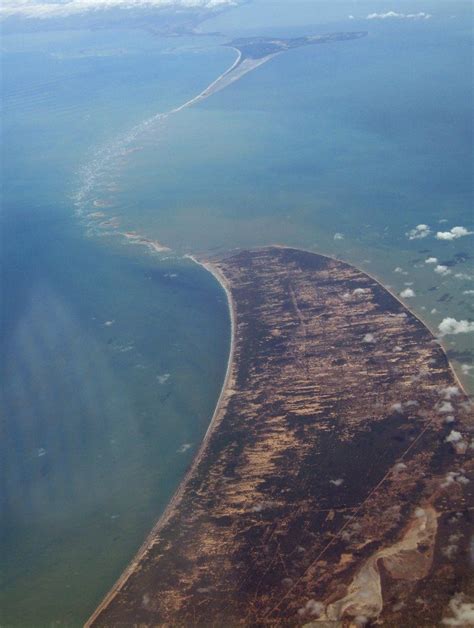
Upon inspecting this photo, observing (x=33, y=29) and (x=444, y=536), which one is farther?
(x=33, y=29)

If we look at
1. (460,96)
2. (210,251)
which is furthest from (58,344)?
(460,96)

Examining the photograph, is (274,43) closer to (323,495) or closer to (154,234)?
(154,234)

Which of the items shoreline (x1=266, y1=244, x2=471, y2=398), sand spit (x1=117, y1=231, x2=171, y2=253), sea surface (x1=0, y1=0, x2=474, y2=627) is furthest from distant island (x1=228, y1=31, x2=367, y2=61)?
shoreline (x1=266, y1=244, x2=471, y2=398)

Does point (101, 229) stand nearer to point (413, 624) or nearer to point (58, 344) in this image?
point (58, 344)

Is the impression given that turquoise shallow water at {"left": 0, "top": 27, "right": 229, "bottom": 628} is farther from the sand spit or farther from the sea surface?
the sand spit

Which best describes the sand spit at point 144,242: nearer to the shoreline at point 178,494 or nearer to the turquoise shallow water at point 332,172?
the turquoise shallow water at point 332,172
